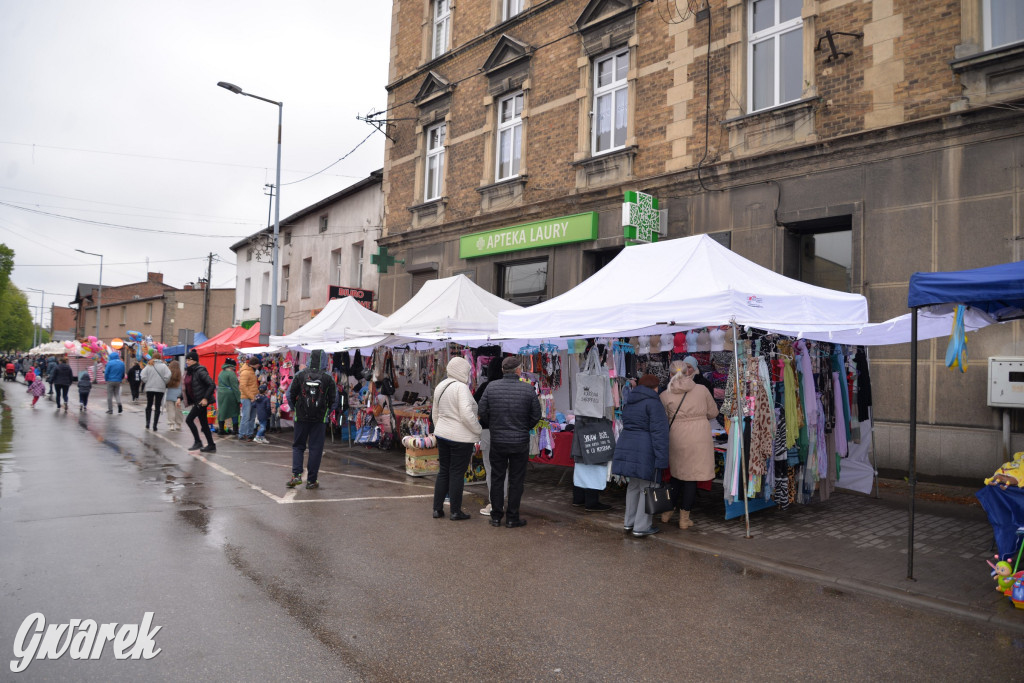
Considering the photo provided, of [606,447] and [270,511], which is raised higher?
[606,447]

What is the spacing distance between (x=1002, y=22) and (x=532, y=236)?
8944 mm

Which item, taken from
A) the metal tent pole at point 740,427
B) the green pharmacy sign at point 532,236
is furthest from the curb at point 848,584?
the green pharmacy sign at point 532,236

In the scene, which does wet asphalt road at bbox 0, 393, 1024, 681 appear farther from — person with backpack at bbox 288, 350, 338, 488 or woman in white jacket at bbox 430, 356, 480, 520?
person with backpack at bbox 288, 350, 338, 488

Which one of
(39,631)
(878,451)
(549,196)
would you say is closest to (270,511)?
(39,631)

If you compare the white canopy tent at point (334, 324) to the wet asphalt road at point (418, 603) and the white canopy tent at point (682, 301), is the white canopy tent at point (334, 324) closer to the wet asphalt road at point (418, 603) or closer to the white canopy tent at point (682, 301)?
the white canopy tent at point (682, 301)

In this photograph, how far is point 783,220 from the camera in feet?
35.6

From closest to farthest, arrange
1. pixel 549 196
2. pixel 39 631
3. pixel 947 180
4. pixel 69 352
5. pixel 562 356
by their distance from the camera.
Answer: pixel 39 631 < pixel 947 180 < pixel 562 356 < pixel 549 196 < pixel 69 352

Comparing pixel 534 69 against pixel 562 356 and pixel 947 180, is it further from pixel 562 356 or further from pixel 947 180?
pixel 947 180

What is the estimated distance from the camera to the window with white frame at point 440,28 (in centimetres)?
1869

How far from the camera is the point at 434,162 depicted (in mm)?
19031

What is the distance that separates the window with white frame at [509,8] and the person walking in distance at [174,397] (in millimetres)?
12142

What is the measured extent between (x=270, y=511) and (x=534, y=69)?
1215 centimetres

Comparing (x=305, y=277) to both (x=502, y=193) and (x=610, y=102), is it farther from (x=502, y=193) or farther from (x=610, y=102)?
(x=610, y=102)

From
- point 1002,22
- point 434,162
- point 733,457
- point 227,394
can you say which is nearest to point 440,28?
point 434,162
